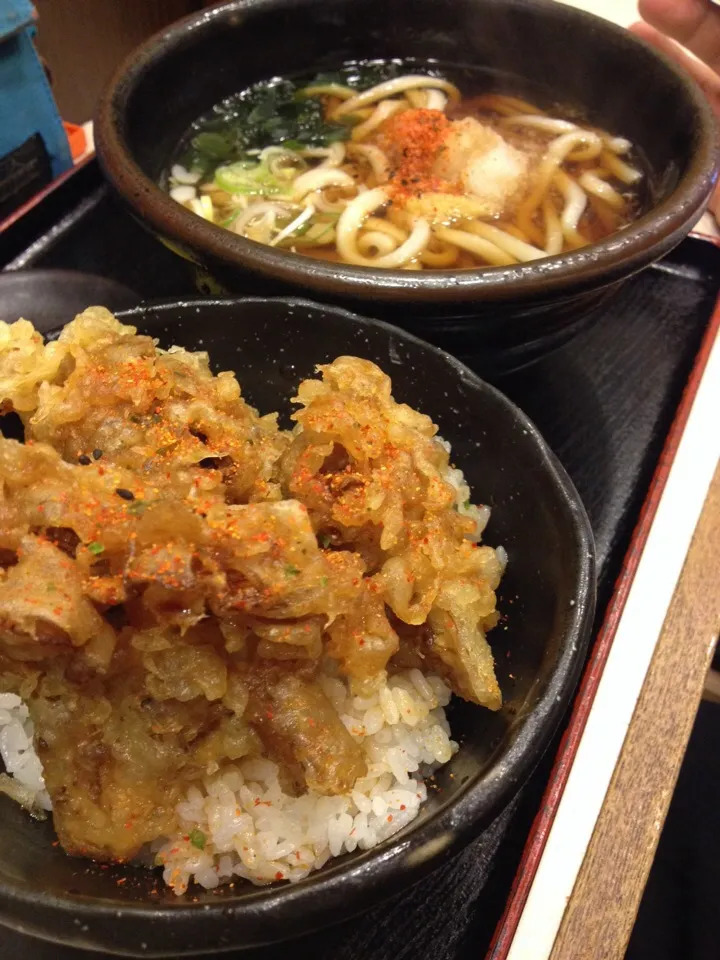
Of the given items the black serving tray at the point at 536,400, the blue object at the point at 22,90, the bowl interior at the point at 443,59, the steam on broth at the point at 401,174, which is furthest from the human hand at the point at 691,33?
the blue object at the point at 22,90

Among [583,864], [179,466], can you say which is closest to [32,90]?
[179,466]

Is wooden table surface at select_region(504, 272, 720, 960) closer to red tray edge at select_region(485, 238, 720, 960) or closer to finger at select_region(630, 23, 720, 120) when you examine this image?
red tray edge at select_region(485, 238, 720, 960)

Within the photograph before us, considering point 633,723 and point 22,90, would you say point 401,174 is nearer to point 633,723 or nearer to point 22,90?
point 22,90

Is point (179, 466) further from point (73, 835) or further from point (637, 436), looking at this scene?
point (637, 436)

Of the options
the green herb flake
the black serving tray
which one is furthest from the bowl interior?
the green herb flake

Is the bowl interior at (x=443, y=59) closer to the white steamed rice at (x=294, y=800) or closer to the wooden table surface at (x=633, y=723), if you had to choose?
the wooden table surface at (x=633, y=723)

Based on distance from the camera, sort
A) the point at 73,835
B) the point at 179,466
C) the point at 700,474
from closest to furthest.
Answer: the point at 73,835
the point at 179,466
the point at 700,474

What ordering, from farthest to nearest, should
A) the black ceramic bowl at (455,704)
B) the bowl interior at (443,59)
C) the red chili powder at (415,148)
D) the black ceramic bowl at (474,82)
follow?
1. the red chili powder at (415,148)
2. the bowl interior at (443,59)
3. the black ceramic bowl at (474,82)
4. the black ceramic bowl at (455,704)
